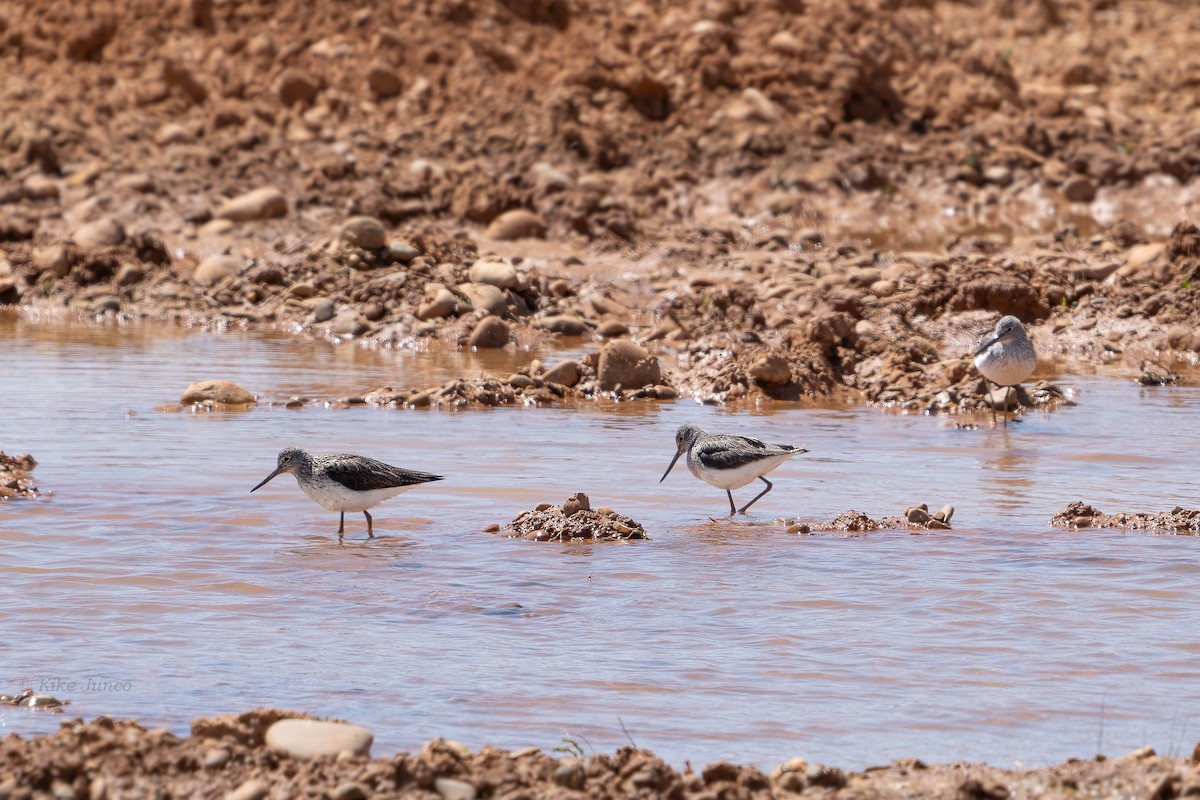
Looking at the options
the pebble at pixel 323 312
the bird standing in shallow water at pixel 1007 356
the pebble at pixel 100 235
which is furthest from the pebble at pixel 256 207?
the bird standing in shallow water at pixel 1007 356

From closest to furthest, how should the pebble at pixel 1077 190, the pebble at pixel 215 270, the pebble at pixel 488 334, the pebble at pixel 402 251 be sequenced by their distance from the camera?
the pebble at pixel 488 334 → the pebble at pixel 402 251 → the pebble at pixel 215 270 → the pebble at pixel 1077 190

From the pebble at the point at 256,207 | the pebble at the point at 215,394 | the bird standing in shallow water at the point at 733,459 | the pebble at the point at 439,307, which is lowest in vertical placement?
the bird standing in shallow water at the point at 733,459

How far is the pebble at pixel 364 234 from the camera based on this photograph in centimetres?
1988

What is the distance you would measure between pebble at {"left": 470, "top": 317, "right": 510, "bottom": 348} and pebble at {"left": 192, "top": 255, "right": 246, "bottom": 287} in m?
5.03

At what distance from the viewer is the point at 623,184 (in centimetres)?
2502

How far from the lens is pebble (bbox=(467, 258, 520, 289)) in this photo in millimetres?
19203

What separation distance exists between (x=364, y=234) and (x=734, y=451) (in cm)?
1079

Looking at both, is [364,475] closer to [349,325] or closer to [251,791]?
[251,791]

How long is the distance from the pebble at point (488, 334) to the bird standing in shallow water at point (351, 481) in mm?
8237

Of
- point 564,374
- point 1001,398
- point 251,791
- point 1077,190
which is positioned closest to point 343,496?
point 251,791

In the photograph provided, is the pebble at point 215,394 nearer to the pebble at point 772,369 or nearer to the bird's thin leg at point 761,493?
the pebble at point 772,369

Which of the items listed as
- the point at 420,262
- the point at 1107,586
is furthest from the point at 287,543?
the point at 420,262

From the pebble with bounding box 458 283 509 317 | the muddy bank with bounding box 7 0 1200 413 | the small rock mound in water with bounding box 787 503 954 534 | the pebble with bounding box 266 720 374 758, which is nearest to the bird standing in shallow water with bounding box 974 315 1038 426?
the muddy bank with bounding box 7 0 1200 413

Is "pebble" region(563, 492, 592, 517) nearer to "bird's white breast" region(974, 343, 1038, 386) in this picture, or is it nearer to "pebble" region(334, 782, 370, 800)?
"pebble" region(334, 782, 370, 800)
